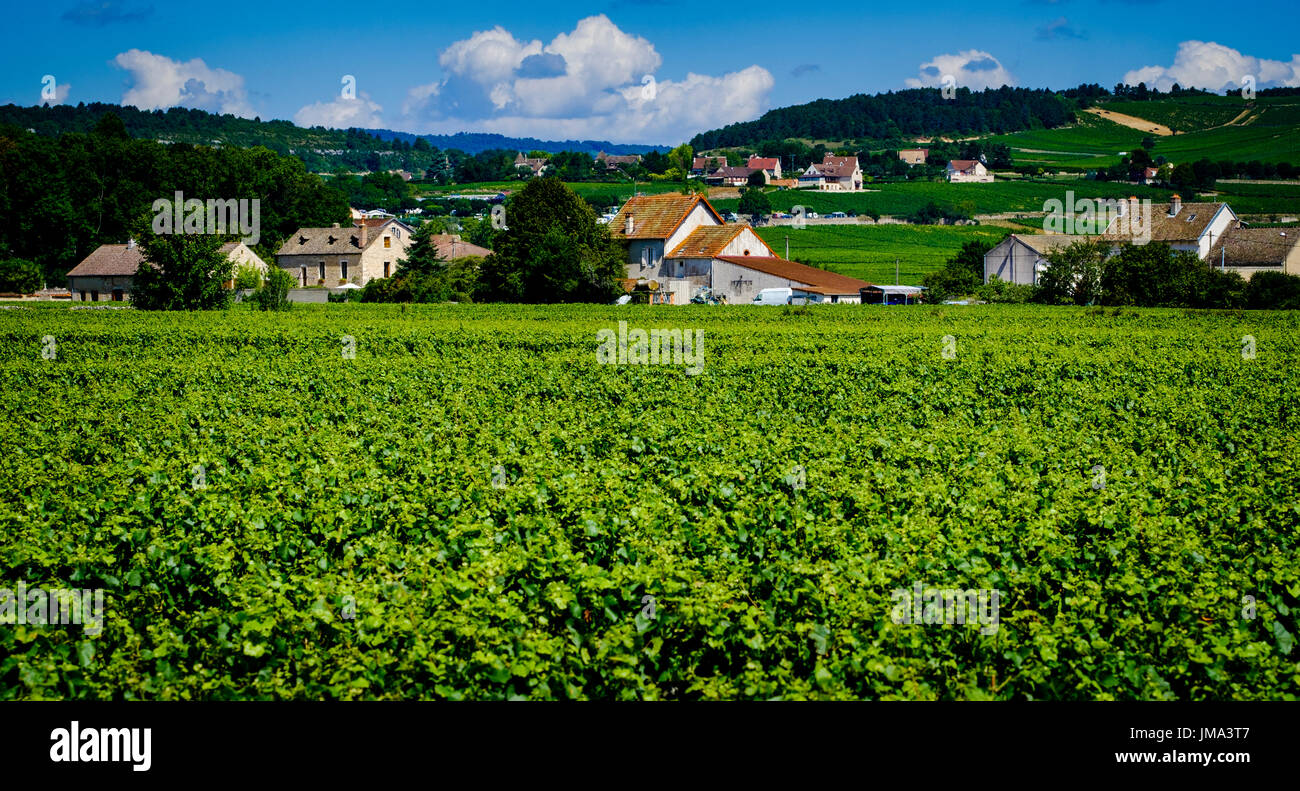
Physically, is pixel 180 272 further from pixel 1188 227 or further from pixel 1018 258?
→ pixel 1188 227

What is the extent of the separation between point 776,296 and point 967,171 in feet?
446

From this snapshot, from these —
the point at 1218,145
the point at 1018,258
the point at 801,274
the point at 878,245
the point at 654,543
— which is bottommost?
the point at 654,543

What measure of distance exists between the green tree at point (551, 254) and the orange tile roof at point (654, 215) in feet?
22.9

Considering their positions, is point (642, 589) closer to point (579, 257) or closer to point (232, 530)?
point (232, 530)

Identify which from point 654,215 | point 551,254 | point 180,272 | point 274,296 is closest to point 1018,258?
point 654,215

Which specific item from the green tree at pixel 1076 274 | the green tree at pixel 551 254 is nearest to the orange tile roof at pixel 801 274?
the green tree at pixel 551 254

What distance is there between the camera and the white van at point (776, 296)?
214ft

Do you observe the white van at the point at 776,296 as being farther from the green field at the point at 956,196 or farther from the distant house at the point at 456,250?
the green field at the point at 956,196

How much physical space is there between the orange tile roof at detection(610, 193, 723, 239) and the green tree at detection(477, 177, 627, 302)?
6988 mm

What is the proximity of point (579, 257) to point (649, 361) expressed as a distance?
3781 centimetres

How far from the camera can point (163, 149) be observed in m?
102

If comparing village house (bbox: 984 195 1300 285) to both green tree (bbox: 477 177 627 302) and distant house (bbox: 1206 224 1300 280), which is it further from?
green tree (bbox: 477 177 627 302)

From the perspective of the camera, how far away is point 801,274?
68688mm
